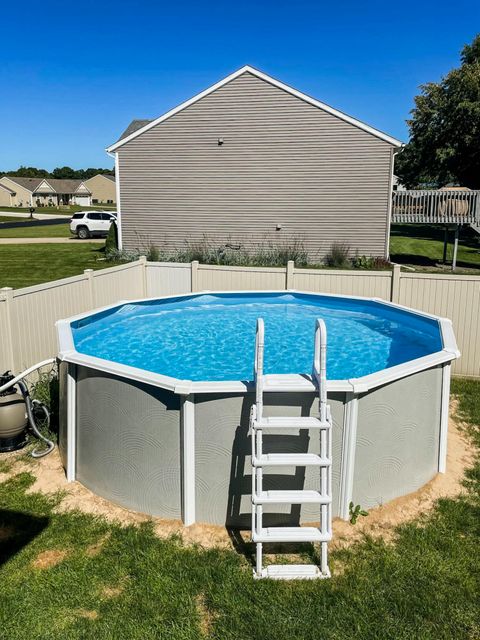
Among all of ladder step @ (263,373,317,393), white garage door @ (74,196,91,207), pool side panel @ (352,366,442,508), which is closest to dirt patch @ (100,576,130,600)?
ladder step @ (263,373,317,393)

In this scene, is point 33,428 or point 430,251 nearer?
point 33,428

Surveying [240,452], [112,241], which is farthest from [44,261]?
[240,452]

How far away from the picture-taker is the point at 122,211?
2108cm

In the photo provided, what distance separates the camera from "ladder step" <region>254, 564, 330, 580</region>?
3836 millimetres

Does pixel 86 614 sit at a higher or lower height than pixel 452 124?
lower

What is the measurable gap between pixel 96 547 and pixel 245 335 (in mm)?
6083

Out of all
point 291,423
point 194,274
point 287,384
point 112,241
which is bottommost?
point 291,423

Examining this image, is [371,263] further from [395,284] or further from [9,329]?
[9,329]

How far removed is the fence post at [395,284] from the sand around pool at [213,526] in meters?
3.72

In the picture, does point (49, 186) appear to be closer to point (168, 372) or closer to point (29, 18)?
point (29, 18)

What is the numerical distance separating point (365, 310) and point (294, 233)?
10325mm

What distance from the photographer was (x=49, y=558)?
409 centimetres

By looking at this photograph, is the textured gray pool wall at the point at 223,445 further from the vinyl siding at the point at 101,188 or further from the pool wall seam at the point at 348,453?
the vinyl siding at the point at 101,188

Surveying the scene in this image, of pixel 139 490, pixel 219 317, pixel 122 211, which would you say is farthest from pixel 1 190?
pixel 139 490
